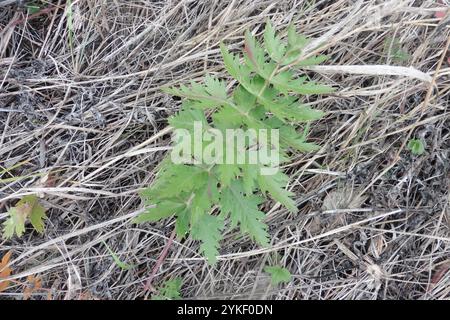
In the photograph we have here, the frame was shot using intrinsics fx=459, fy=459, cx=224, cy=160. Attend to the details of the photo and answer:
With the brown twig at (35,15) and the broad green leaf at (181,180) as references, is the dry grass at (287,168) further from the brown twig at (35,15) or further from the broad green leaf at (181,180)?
the broad green leaf at (181,180)

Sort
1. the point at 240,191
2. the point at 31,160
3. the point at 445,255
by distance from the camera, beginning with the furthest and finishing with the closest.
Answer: the point at 31,160
the point at 445,255
the point at 240,191

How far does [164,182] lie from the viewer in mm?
1660

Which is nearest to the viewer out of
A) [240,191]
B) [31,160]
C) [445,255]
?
[240,191]

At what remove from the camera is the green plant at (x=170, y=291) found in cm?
195

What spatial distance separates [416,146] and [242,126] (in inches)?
33.1

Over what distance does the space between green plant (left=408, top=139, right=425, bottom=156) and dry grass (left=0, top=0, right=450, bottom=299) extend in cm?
3

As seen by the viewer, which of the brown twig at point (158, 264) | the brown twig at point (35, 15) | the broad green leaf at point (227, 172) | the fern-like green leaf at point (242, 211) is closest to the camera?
the broad green leaf at point (227, 172)

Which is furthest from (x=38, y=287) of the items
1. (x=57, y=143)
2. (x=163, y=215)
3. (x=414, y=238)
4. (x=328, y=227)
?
(x=414, y=238)

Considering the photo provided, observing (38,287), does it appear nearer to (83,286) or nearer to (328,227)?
(83,286)

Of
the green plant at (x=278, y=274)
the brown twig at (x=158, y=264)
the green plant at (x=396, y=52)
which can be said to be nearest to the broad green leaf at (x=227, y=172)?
the brown twig at (x=158, y=264)

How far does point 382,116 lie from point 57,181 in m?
1.49

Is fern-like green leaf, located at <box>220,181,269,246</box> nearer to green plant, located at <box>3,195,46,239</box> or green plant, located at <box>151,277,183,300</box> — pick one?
green plant, located at <box>151,277,183,300</box>

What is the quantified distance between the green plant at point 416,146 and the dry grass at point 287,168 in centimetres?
3

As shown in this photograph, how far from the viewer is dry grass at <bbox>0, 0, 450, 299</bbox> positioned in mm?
1991
